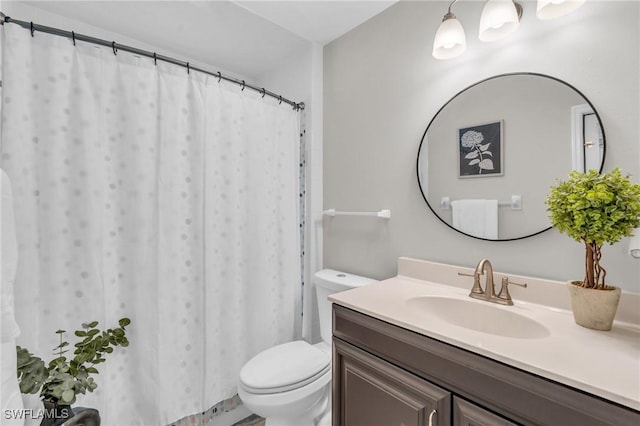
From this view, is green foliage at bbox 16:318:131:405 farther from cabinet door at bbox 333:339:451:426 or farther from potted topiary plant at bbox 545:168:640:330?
potted topiary plant at bbox 545:168:640:330

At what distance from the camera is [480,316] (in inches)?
42.6

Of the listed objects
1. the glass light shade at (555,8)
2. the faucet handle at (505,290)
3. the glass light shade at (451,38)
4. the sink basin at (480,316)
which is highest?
the glass light shade at (451,38)

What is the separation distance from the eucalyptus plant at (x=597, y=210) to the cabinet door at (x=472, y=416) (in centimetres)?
51

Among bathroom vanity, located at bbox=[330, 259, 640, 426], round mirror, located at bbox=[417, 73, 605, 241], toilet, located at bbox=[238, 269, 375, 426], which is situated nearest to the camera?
bathroom vanity, located at bbox=[330, 259, 640, 426]

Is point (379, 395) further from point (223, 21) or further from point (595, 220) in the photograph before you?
point (223, 21)

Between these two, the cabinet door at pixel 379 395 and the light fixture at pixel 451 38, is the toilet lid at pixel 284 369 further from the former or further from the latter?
the light fixture at pixel 451 38

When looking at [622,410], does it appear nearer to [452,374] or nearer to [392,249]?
[452,374]

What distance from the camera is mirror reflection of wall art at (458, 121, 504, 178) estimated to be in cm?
119

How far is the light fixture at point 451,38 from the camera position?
1.20 meters

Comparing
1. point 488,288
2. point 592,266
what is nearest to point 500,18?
point 592,266

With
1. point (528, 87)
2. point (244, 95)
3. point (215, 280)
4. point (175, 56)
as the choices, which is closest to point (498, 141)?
point (528, 87)

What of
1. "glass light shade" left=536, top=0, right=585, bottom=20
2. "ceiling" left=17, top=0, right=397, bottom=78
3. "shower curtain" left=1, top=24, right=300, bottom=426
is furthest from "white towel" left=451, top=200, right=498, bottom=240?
"ceiling" left=17, top=0, right=397, bottom=78

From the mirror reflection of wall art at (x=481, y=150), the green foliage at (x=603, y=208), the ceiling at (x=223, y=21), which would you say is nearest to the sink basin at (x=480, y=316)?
the green foliage at (x=603, y=208)

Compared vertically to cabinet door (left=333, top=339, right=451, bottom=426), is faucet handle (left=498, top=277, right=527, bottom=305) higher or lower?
higher
